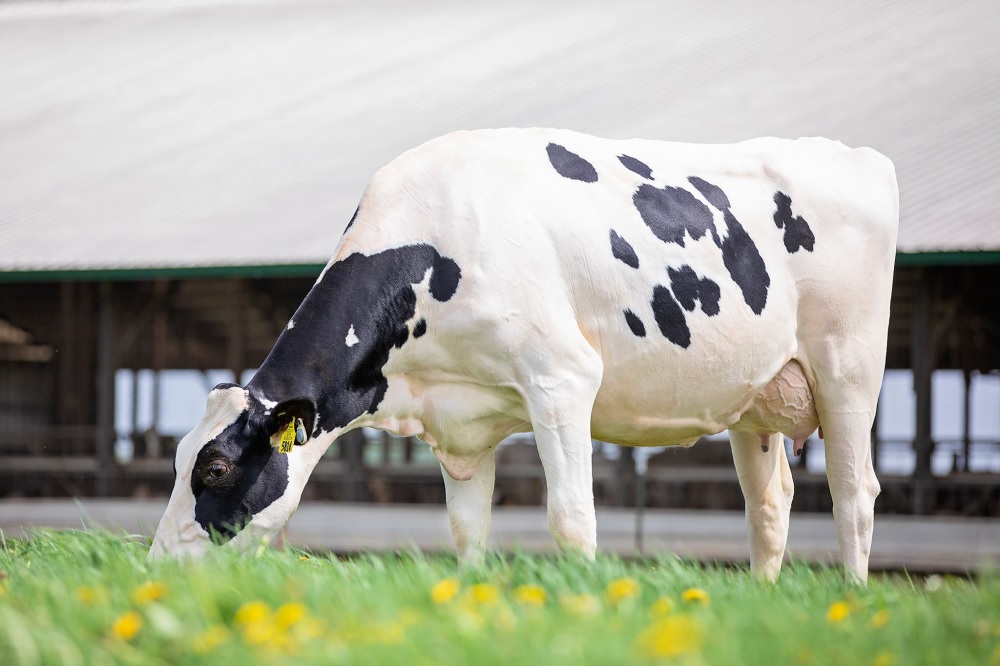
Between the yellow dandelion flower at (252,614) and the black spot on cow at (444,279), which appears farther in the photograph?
the black spot on cow at (444,279)

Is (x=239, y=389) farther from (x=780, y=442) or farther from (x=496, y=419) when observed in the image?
(x=780, y=442)

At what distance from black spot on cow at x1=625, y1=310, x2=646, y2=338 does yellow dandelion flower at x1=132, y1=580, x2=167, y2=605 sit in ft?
6.75

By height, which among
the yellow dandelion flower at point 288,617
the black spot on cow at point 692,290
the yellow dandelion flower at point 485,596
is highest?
the black spot on cow at point 692,290

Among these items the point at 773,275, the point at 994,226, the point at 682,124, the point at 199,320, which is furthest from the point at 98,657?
the point at 199,320

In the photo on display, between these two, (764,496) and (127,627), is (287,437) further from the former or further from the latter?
(764,496)

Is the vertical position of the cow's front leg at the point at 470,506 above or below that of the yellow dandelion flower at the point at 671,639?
below

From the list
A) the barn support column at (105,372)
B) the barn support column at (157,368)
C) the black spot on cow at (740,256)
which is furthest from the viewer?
the barn support column at (157,368)

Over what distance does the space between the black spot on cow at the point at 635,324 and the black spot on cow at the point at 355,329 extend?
2.18ft

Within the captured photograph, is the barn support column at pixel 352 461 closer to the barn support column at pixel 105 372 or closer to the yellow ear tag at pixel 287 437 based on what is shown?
the barn support column at pixel 105 372

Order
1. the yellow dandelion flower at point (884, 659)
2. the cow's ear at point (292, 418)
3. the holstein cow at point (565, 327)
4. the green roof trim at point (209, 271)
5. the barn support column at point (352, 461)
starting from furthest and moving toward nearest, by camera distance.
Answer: the barn support column at point (352, 461) → the green roof trim at point (209, 271) → the holstein cow at point (565, 327) → the cow's ear at point (292, 418) → the yellow dandelion flower at point (884, 659)

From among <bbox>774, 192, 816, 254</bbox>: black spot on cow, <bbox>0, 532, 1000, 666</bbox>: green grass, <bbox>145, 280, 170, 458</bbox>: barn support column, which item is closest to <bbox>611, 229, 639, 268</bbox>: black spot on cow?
<bbox>774, 192, 816, 254</bbox>: black spot on cow

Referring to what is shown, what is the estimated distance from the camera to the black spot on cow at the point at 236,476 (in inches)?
156

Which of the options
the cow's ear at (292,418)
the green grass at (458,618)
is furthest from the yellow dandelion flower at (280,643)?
the cow's ear at (292,418)

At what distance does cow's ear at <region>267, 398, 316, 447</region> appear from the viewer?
3934 mm
